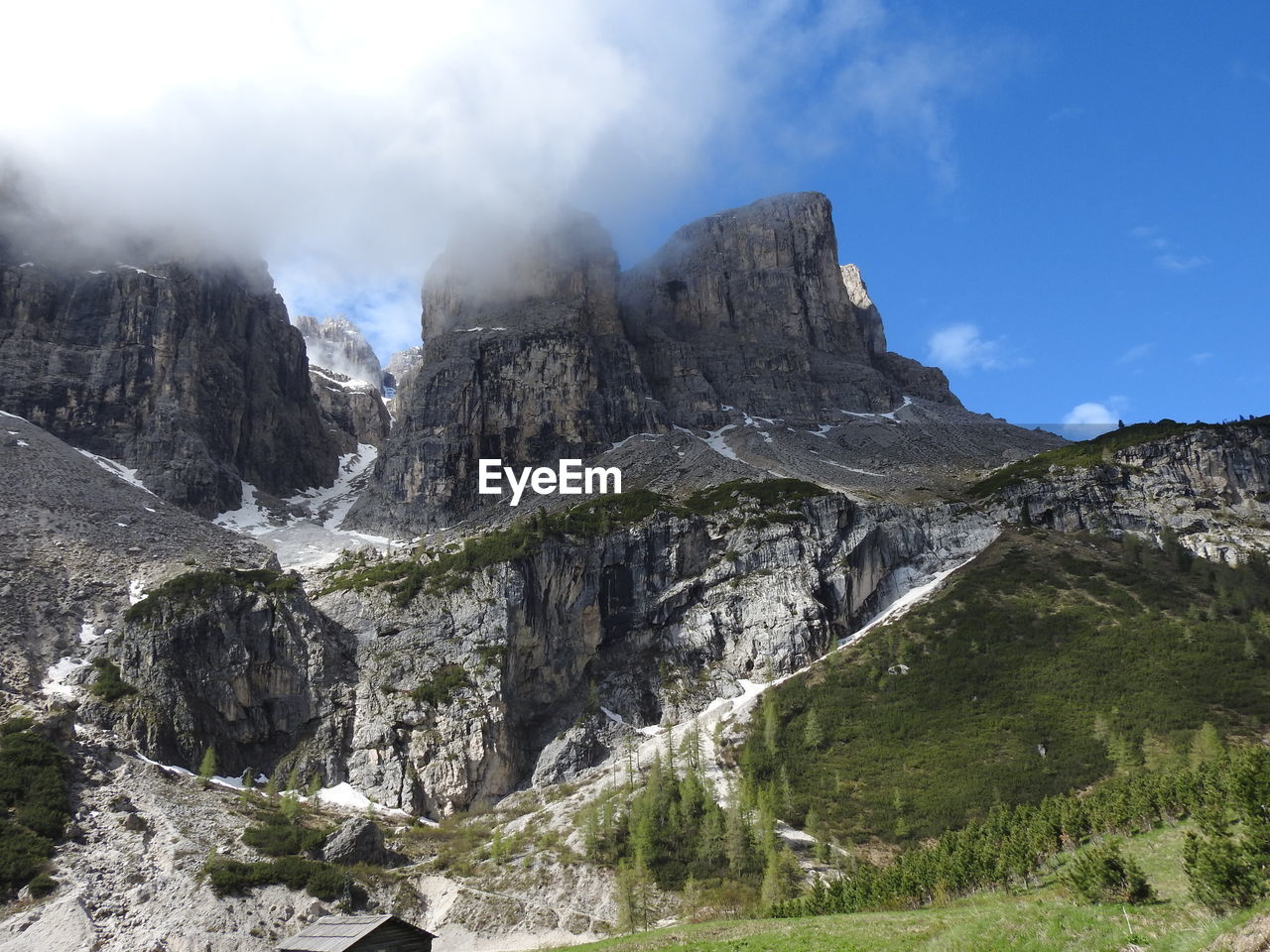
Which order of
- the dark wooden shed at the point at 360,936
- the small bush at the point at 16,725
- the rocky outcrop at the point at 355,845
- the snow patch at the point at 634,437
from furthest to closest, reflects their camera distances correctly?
the snow patch at the point at 634,437
the small bush at the point at 16,725
the rocky outcrop at the point at 355,845
the dark wooden shed at the point at 360,936

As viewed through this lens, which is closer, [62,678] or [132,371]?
[62,678]

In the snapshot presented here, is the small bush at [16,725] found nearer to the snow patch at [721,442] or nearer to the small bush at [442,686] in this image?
the small bush at [442,686]

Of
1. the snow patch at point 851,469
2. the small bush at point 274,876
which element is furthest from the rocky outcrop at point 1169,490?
the small bush at point 274,876

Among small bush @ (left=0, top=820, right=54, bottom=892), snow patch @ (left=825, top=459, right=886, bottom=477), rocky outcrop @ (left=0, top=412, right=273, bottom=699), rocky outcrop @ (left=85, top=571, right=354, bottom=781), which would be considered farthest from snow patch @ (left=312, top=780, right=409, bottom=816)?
snow patch @ (left=825, top=459, right=886, bottom=477)

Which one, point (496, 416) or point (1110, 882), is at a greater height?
point (496, 416)

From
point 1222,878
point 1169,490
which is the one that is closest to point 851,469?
point 1169,490

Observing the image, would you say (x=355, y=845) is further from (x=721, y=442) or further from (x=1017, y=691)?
(x=721, y=442)
